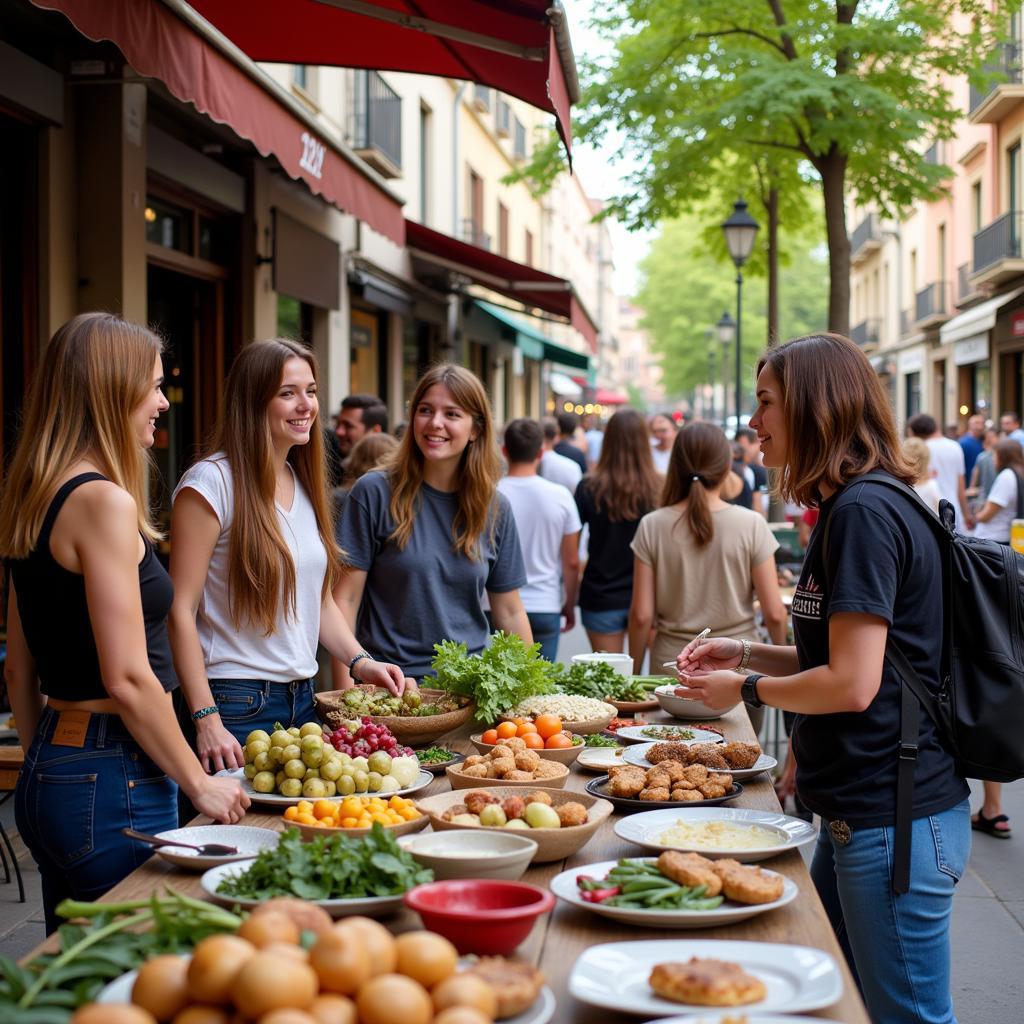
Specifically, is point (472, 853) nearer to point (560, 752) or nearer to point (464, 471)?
point (560, 752)

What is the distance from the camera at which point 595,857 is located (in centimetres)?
271

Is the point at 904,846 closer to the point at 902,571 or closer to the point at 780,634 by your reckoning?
the point at 902,571

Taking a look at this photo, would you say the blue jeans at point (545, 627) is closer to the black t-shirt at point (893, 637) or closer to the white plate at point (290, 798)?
the white plate at point (290, 798)

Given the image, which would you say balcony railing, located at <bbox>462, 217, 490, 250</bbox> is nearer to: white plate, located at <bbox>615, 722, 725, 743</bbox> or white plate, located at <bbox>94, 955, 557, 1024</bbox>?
white plate, located at <bbox>615, 722, 725, 743</bbox>

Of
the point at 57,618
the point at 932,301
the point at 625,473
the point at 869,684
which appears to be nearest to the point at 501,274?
the point at 625,473

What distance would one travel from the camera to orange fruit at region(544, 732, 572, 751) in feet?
11.7

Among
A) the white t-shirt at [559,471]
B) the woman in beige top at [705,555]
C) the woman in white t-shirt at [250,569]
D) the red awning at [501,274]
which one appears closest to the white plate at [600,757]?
the woman in white t-shirt at [250,569]

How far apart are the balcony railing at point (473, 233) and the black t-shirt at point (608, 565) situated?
16.2m

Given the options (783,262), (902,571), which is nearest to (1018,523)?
(902,571)

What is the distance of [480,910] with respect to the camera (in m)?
2.13

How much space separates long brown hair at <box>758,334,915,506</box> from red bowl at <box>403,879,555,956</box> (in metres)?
1.21

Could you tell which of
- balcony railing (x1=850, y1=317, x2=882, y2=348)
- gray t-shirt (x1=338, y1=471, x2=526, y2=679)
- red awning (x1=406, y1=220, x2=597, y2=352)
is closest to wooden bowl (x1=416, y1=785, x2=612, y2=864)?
gray t-shirt (x1=338, y1=471, x2=526, y2=679)

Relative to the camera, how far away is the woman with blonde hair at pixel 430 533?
4.43 meters

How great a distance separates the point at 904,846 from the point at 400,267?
15148 millimetres
